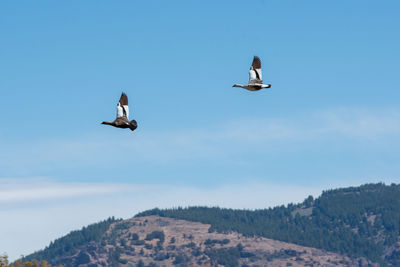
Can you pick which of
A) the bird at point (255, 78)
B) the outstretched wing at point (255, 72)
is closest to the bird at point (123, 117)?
the bird at point (255, 78)

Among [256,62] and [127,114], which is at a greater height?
[256,62]

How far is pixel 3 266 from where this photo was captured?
196250mm

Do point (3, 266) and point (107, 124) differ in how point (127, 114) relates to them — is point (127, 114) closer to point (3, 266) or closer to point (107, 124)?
point (107, 124)

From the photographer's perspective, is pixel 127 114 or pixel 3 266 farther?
pixel 3 266

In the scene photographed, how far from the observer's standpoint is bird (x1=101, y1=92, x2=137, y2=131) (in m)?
72.3

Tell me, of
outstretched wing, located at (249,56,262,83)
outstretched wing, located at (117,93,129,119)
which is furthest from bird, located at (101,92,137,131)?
outstretched wing, located at (249,56,262,83)

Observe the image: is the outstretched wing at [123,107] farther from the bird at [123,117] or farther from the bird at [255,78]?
the bird at [255,78]

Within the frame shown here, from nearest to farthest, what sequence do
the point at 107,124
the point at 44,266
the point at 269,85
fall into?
the point at 107,124
the point at 269,85
the point at 44,266

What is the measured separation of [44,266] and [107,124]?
128700mm

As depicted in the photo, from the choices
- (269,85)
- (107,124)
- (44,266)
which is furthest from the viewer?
(44,266)

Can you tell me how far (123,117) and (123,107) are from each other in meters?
1.26

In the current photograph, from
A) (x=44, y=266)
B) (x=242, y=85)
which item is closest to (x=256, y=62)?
(x=242, y=85)

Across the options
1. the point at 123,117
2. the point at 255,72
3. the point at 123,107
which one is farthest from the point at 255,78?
the point at 123,117

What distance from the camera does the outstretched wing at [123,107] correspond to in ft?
239
